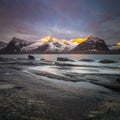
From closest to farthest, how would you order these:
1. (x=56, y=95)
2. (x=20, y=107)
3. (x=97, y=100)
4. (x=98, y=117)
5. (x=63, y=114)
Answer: (x=98, y=117) < (x=63, y=114) < (x=20, y=107) < (x=97, y=100) < (x=56, y=95)

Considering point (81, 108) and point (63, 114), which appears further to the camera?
point (81, 108)

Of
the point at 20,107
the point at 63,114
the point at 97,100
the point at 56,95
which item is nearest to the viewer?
the point at 63,114

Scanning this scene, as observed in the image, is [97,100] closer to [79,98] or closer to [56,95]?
Answer: [79,98]

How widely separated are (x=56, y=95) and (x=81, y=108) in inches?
114

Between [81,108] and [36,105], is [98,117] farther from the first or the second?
[36,105]

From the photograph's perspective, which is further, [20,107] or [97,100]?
[97,100]

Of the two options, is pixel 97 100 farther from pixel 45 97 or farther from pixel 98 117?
pixel 45 97

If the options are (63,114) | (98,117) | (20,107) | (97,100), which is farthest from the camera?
(97,100)

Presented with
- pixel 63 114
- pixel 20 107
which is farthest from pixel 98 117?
pixel 20 107

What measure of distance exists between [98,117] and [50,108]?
2.68m

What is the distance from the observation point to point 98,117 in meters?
6.90

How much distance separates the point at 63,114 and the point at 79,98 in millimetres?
2947

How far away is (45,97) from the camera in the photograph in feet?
33.5

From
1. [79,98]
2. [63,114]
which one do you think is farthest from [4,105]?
[79,98]
